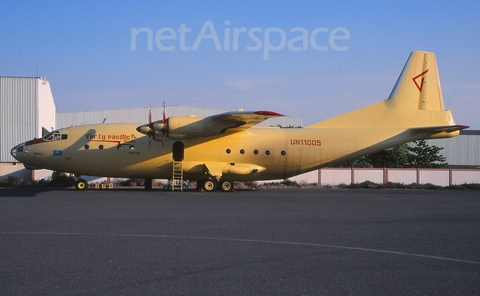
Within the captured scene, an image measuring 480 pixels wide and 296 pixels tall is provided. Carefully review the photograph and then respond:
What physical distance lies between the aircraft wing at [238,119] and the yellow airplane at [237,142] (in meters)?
Result: 0.05

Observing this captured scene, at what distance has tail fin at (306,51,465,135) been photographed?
29.1m

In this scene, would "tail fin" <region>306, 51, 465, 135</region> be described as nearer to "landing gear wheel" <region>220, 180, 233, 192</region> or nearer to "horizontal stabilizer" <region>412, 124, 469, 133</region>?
"horizontal stabilizer" <region>412, 124, 469, 133</region>

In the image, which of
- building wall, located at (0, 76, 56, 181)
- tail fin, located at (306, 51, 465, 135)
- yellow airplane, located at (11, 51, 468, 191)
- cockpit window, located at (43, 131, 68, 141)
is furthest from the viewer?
building wall, located at (0, 76, 56, 181)

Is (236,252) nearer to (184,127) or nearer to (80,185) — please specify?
(184,127)

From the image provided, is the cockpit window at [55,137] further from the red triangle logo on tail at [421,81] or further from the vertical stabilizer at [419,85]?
the red triangle logo on tail at [421,81]

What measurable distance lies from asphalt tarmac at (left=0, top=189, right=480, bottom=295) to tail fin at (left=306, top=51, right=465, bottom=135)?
1330 centimetres

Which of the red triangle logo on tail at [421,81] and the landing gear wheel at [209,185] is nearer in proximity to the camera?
the landing gear wheel at [209,185]

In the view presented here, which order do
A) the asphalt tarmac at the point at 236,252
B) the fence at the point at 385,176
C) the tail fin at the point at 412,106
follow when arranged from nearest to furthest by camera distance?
the asphalt tarmac at the point at 236,252 < the tail fin at the point at 412,106 < the fence at the point at 385,176

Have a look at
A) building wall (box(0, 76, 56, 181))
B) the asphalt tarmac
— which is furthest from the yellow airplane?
building wall (box(0, 76, 56, 181))

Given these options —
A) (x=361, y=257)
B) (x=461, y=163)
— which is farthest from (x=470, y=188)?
(x=461, y=163)

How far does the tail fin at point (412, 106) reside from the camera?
95.4ft

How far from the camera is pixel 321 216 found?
15.6 metres

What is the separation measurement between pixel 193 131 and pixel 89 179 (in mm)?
14620

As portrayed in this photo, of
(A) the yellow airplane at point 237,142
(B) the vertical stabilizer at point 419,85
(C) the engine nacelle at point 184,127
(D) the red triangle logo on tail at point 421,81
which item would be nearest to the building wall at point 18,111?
(A) the yellow airplane at point 237,142
